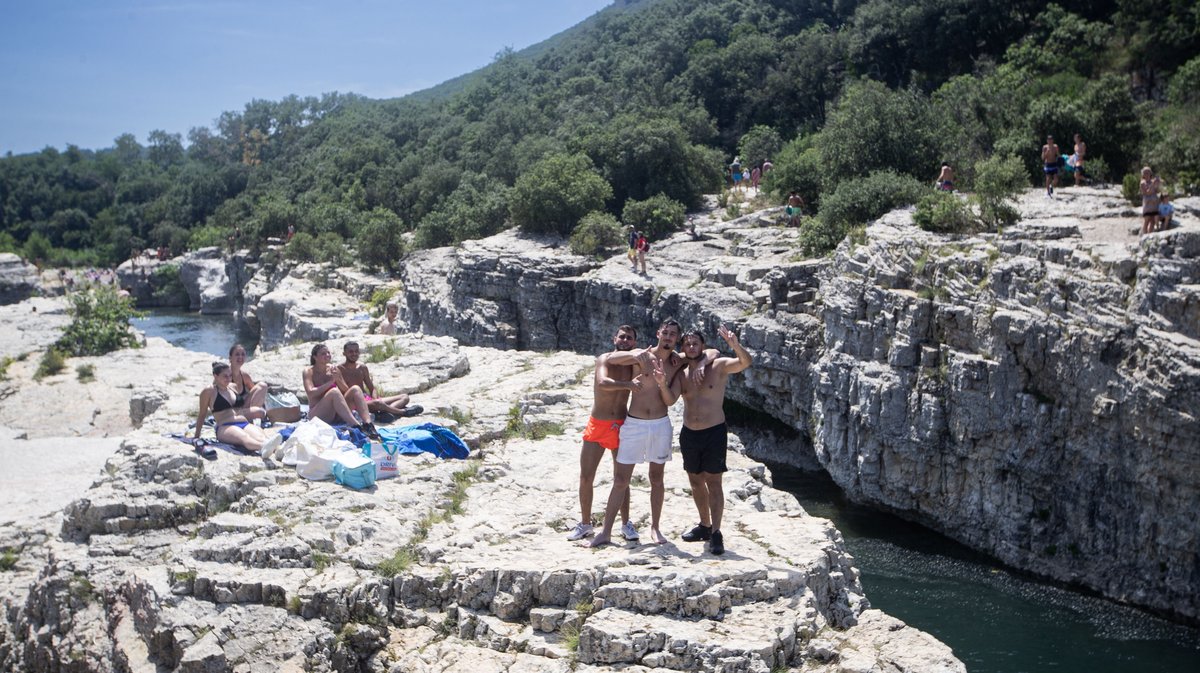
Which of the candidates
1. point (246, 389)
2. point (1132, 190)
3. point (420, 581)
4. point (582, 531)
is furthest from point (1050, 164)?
point (420, 581)

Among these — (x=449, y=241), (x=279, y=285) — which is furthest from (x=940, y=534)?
(x=279, y=285)

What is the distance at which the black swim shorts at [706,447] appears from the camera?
928cm

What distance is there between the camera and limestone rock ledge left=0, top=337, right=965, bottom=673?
8570mm

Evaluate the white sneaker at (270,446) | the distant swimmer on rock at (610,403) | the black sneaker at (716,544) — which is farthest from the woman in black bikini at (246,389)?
the black sneaker at (716,544)

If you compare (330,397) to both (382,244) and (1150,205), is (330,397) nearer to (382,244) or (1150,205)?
(1150,205)

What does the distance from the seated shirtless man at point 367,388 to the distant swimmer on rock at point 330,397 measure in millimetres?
212

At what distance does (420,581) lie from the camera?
952 centimetres

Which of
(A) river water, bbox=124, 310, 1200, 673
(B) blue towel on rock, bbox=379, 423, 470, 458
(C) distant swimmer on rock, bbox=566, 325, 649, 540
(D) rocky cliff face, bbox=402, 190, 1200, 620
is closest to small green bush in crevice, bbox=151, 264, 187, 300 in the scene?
(D) rocky cliff face, bbox=402, 190, 1200, 620

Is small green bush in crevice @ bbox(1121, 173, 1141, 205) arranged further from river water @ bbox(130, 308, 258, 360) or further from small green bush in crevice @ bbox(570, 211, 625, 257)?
river water @ bbox(130, 308, 258, 360)

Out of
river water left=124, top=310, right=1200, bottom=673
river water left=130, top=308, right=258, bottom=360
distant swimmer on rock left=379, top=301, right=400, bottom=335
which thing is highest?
distant swimmer on rock left=379, top=301, right=400, bottom=335

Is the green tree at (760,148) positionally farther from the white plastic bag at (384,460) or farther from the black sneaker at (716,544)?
the black sneaker at (716,544)

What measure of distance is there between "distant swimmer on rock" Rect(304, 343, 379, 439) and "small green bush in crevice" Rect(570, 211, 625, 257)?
22.3 metres

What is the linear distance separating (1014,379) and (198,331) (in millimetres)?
45990

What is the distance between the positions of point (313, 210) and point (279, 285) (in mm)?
11224
